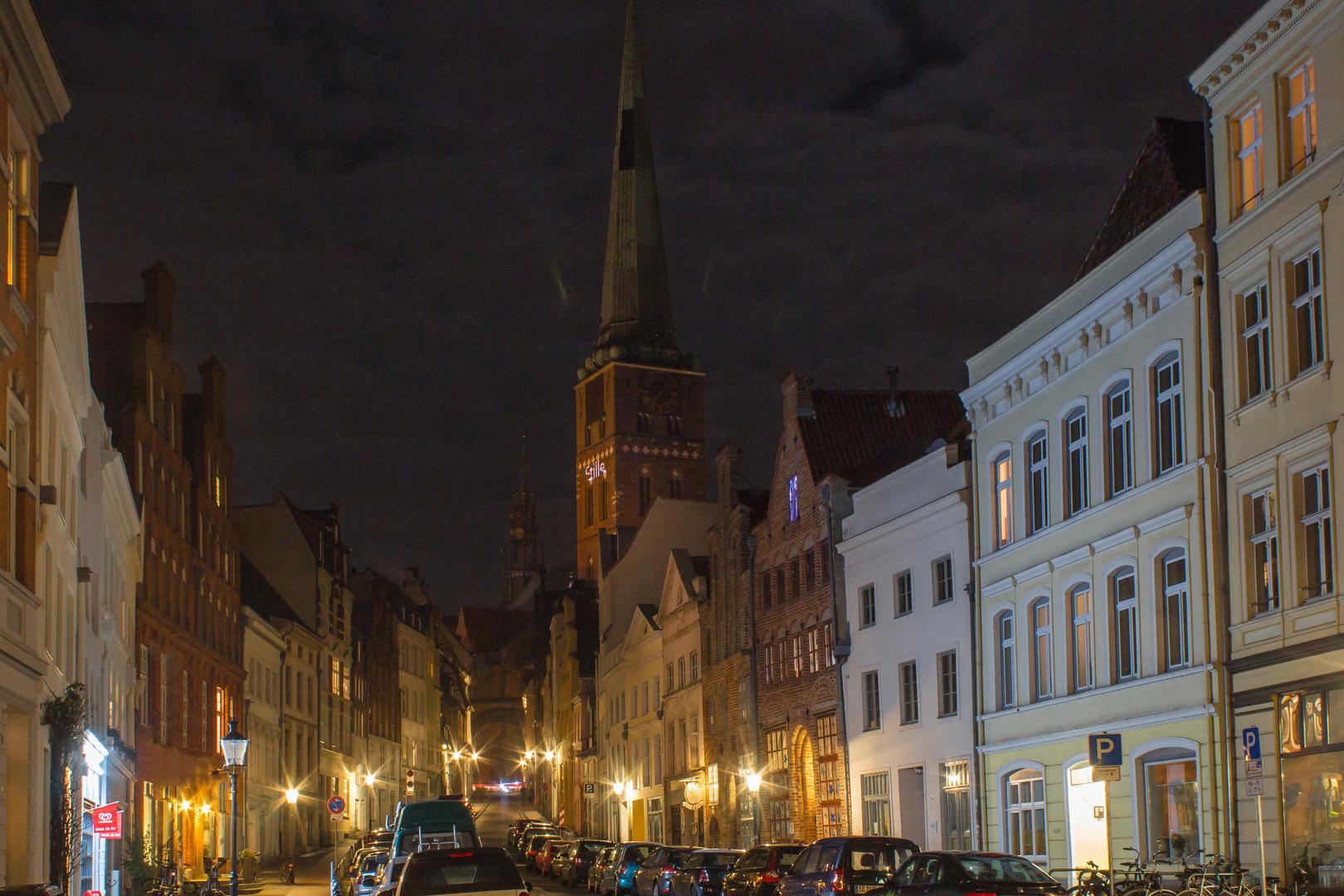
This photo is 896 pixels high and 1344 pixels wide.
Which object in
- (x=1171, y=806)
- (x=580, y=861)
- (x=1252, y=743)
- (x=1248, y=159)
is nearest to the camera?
(x=1252, y=743)

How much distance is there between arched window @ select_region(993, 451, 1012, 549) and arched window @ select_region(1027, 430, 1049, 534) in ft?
2.77

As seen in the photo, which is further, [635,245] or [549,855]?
[635,245]

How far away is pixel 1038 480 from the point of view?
34.2 metres

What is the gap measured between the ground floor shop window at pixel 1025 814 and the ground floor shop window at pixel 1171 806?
14.4ft

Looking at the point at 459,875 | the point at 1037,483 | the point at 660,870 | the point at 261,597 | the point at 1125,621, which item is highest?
the point at 1037,483

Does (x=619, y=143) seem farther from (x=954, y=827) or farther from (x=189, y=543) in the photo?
(x=954, y=827)

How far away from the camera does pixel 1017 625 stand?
34.5 metres

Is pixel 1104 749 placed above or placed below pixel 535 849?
above

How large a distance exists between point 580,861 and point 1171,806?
944 inches

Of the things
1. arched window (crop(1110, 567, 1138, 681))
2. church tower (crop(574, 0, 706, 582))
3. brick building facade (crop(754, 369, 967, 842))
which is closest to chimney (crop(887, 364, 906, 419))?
brick building facade (crop(754, 369, 967, 842))

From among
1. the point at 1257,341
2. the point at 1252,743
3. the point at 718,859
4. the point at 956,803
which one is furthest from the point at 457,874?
the point at 956,803

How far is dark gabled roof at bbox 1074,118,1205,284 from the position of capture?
3136 centimetres

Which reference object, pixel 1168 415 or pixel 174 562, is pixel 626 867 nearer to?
pixel 174 562

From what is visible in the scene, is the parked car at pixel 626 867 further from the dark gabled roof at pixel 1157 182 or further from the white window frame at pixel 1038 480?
the dark gabled roof at pixel 1157 182
